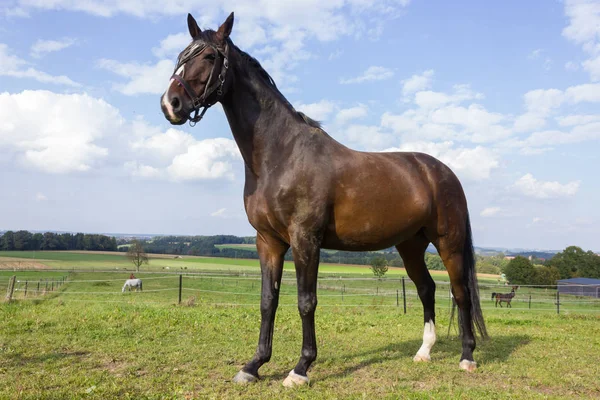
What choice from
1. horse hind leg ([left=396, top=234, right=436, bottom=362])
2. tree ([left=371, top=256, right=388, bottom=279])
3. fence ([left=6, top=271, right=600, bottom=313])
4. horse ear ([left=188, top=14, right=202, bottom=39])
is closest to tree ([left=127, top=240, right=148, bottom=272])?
fence ([left=6, top=271, right=600, bottom=313])

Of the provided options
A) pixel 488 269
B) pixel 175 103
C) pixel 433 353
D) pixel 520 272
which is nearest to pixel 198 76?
pixel 175 103

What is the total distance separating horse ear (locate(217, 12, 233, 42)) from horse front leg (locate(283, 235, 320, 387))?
2040 mm

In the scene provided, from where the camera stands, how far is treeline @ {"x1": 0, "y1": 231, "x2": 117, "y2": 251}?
215ft

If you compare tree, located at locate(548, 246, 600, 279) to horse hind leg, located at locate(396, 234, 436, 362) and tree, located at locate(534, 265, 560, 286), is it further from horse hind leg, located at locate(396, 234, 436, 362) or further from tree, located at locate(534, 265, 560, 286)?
horse hind leg, located at locate(396, 234, 436, 362)

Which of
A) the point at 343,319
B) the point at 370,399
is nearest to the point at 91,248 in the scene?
the point at 343,319

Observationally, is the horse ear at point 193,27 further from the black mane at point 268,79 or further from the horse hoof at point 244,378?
the horse hoof at point 244,378

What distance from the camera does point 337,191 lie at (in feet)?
13.2

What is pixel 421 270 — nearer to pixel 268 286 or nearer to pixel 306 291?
pixel 306 291

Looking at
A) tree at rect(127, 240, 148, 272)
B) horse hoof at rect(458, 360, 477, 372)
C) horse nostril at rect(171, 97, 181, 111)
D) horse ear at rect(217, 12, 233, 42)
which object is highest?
horse ear at rect(217, 12, 233, 42)

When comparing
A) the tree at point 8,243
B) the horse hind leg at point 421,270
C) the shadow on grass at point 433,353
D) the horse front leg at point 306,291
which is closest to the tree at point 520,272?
the shadow on grass at point 433,353

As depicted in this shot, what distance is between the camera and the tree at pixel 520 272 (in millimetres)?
53406

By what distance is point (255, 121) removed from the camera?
4.11 metres

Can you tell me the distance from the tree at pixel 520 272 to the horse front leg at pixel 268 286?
57.4m

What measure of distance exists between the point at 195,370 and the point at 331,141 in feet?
9.14
